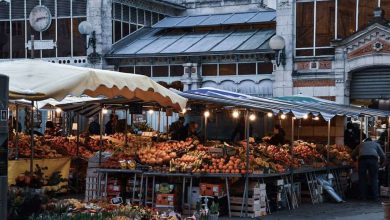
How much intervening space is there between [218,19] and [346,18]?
8.02m

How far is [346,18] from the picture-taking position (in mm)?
27828

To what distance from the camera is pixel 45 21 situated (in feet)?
107

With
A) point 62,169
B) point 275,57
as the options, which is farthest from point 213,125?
point 62,169

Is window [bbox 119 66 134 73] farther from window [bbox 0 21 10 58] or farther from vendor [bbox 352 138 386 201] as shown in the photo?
vendor [bbox 352 138 386 201]

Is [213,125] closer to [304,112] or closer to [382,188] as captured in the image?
[382,188]

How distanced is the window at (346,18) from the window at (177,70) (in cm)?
697

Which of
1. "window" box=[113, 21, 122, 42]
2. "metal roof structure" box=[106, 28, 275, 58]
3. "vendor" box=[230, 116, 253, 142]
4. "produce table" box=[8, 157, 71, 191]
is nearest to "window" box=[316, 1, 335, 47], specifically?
"metal roof structure" box=[106, 28, 275, 58]

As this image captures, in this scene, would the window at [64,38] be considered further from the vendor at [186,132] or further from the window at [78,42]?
the vendor at [186,132]

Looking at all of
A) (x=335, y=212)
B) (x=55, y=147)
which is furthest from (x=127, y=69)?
(x=335, y=212)

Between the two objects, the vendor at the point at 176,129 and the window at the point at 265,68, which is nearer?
the vendor at the point at 176,129

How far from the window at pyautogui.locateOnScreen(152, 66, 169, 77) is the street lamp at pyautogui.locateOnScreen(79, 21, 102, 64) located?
2510 mm

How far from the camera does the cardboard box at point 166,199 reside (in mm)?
14672

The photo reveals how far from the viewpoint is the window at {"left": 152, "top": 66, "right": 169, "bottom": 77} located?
31.6 m

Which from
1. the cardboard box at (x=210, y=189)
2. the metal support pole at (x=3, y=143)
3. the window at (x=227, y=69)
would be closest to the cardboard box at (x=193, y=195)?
the cardboard box at (x=210, y=189)
